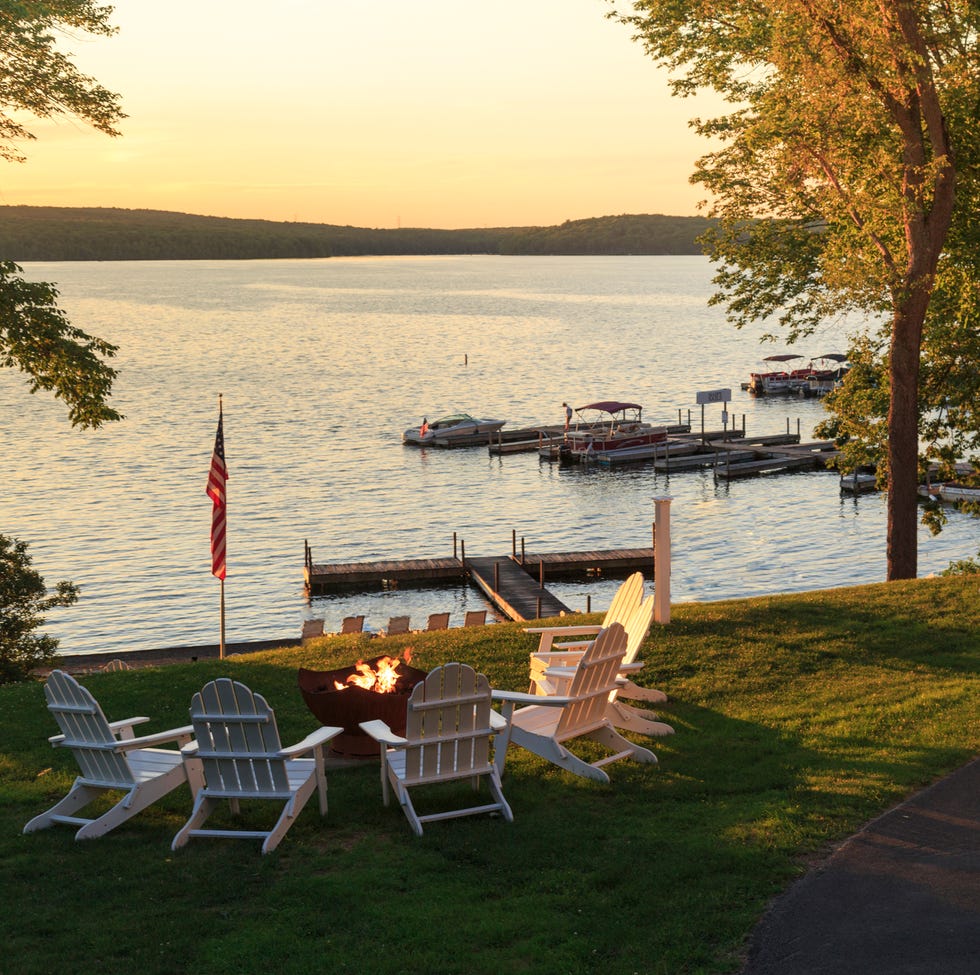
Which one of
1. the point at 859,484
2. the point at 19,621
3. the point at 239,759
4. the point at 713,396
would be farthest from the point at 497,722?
the point at 713,396

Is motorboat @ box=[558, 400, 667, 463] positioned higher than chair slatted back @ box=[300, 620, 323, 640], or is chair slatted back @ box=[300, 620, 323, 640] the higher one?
motorboat @ box=[558, 400, 667, 463]

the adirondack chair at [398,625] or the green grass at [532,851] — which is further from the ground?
the green grass at [532,851]

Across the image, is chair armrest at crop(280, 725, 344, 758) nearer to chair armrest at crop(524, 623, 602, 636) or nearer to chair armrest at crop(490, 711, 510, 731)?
chair armrest at crop(490, 711, 510, 731)

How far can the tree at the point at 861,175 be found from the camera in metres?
16.3

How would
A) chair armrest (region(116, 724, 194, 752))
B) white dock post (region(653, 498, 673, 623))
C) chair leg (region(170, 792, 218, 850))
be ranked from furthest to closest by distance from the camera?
white dock post (region(653, 498, 673, 623)) < chair armrest (region(116, 724, 194, 752)) < chair leg (region(170, 792, 218, 850))

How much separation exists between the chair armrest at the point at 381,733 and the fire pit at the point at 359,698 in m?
0.28

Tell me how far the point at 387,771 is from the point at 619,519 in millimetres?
44801

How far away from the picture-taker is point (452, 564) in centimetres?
4022

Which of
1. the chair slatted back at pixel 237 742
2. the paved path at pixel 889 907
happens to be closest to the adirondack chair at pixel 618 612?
the paved path at pixel 889 907

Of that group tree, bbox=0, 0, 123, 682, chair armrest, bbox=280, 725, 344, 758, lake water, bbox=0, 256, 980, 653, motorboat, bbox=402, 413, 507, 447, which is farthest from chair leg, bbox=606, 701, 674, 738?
motorboat, bbox=402, 413, 507, 447

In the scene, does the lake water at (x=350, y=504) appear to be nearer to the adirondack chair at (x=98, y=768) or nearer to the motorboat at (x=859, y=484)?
the motorboat at (x=859, y=484)

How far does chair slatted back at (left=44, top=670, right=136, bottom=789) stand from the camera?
7656 millimetres

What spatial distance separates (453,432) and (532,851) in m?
66.8

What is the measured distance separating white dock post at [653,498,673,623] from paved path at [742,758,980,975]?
457 centimetres
